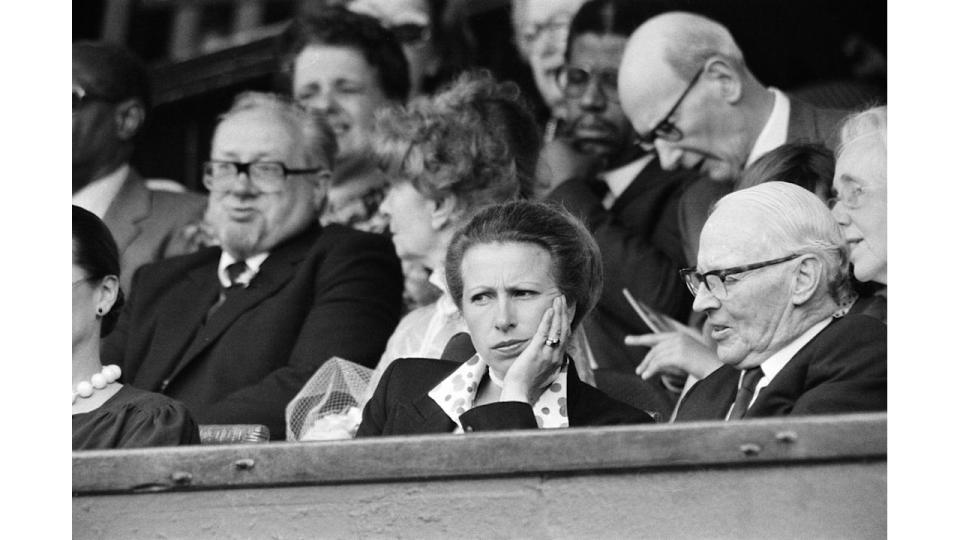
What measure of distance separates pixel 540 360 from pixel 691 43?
214 centimetres

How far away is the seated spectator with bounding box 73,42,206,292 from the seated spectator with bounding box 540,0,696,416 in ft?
5.44

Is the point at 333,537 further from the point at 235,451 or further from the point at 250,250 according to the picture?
the point at 250,250

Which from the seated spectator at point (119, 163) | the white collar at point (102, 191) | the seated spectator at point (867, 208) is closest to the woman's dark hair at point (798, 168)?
the seated spectator at point (867, 208)

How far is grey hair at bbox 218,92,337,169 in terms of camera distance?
8.12 metres

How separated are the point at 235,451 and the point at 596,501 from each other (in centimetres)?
96

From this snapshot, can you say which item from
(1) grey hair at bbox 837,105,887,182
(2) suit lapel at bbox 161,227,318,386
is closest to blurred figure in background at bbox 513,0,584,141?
(2) suit lapel at bbox 161,227,318,386

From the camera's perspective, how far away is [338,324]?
24.9 ft

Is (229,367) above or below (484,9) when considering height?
below

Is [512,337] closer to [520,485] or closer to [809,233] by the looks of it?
[520,485]

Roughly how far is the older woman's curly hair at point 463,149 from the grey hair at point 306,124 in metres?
0.69

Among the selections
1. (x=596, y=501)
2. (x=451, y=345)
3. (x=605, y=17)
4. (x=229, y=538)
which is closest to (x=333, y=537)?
(x=229, y=538)

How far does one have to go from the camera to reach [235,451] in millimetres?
5828

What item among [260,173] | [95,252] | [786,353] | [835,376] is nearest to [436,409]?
[786,353]

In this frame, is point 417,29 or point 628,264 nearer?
point 628,264
